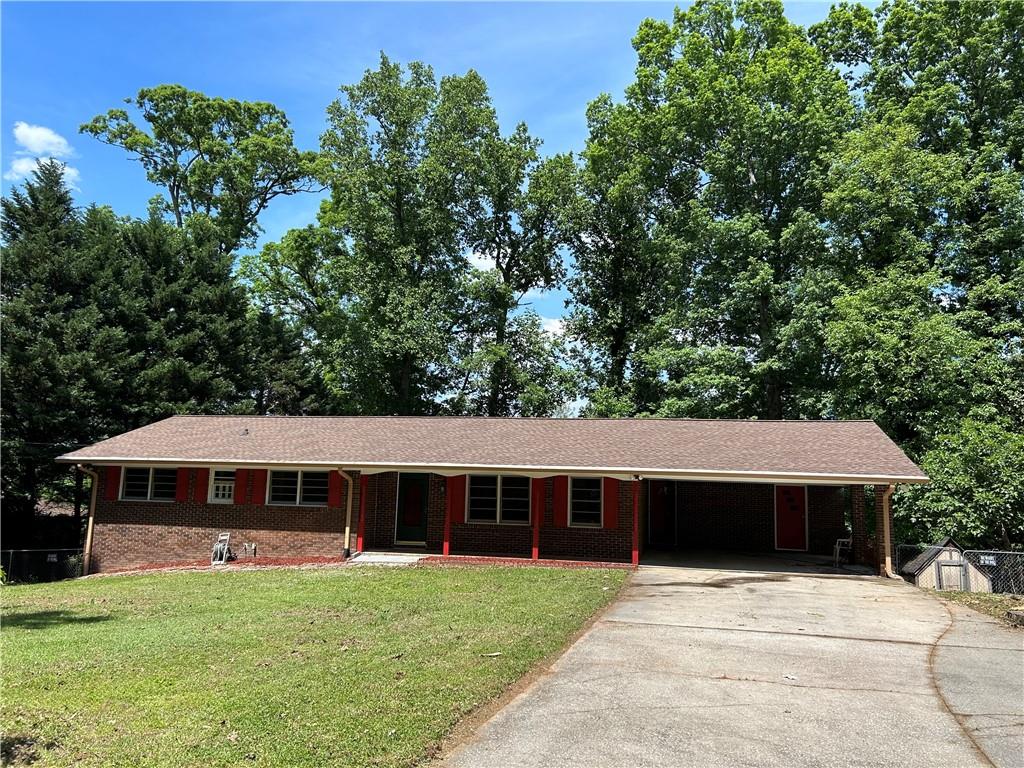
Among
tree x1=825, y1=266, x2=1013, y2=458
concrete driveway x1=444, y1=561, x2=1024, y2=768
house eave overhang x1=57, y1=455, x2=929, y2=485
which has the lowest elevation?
concrete driveway x1=444, y1=561, x2=1024, y2=768

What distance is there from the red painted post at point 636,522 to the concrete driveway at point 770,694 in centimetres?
480

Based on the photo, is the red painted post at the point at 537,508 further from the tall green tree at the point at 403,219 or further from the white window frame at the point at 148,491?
the tall green tree at the point at 403,219

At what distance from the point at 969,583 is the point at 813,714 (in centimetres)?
907

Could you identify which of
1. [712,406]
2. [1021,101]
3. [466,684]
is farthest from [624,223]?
[466,684]

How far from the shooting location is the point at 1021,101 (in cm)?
2403

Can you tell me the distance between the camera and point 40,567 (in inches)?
698

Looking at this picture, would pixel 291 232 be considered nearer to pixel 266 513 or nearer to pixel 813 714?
pixel 266 513

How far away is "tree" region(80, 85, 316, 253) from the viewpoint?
34.0 m

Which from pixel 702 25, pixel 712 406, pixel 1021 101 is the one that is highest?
pixel 702 25

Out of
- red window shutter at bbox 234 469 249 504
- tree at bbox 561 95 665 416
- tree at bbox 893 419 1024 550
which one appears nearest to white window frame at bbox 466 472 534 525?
red window shutter at bbox 234 469 249 504

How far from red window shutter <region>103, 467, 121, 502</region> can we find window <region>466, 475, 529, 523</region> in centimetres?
893

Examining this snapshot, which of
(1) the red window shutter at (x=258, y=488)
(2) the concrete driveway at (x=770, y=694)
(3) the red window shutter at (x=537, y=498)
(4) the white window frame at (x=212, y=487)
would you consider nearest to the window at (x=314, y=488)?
(1) the red window shutter at (x=258, y=488)

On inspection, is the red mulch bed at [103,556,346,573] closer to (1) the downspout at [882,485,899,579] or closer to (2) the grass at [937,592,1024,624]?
(1) the downspout at [882,485,899,579]

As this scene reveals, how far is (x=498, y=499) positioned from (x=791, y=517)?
7657 millimetres
